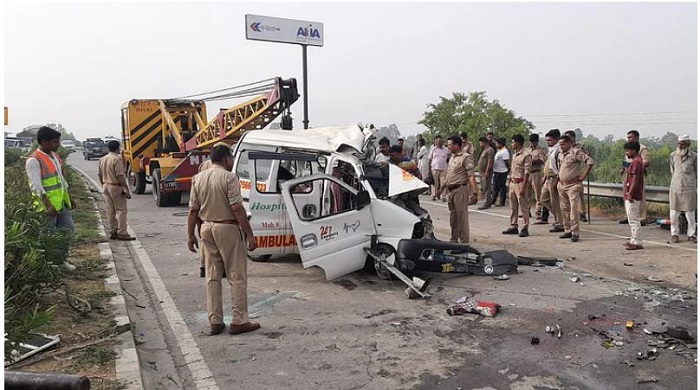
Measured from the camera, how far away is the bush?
3.15 meters

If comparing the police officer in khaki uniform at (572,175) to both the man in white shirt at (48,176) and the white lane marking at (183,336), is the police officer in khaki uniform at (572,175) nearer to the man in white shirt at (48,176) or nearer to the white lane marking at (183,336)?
the white lane marking at (183,336)

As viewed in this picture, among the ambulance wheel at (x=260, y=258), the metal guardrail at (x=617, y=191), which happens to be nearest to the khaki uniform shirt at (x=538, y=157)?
the metal guardrail at (x=617, y=191)

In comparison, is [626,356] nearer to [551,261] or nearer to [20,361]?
[551,261]

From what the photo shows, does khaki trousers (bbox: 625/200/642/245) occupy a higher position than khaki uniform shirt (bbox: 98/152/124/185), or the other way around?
khaki uniform shirt (bbox: 98/152/124/185)

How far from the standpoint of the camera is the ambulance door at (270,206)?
7277 mm

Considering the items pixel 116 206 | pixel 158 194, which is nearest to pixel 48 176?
pixel 116 206

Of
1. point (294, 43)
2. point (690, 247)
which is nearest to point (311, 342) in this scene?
point (690, 247)

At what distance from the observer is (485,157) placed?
44.8 feet

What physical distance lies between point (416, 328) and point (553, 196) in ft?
20.3

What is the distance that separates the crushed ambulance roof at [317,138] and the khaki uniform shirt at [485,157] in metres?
5.86

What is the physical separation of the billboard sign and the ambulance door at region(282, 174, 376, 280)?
44.7 ft

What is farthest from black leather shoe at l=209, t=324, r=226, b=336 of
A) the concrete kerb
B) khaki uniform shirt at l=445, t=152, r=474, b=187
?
khaki uniform shirt at l=445, t=152, r=474, b=187

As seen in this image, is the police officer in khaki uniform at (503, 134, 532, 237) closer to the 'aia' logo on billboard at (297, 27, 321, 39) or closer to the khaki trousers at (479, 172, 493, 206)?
the khaki trousers at (479, 172, 493, 206)

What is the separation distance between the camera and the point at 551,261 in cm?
741
